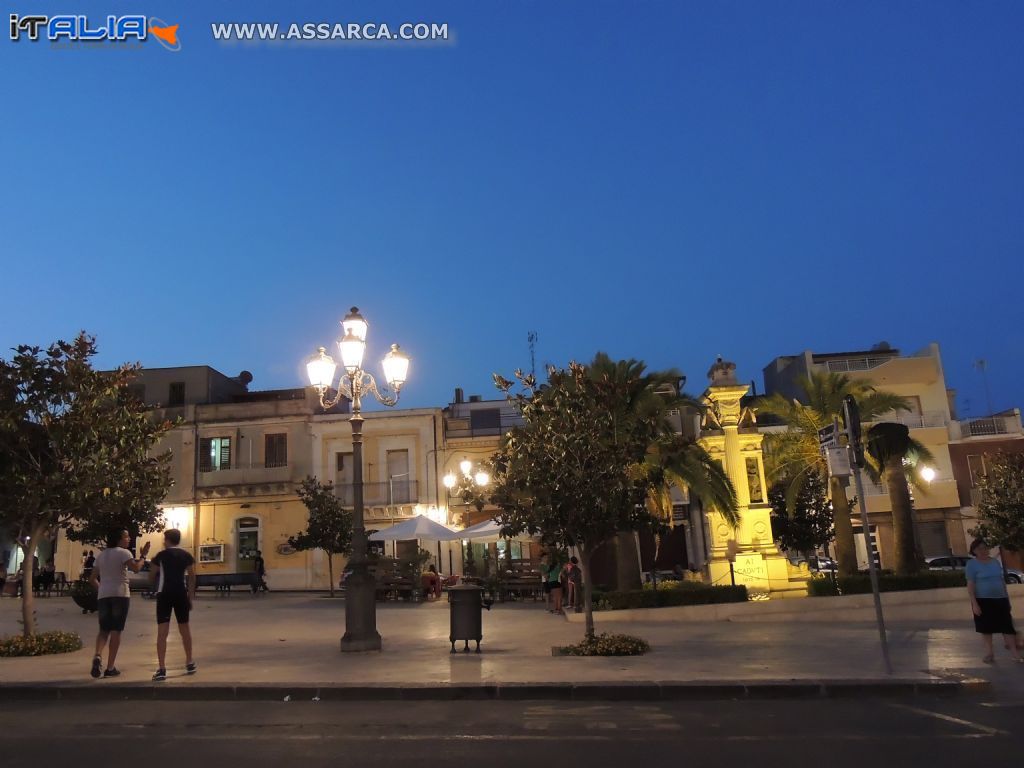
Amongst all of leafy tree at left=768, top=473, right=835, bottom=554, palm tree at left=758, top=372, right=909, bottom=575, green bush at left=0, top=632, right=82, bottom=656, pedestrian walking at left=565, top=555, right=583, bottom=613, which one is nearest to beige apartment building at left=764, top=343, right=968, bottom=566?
leafy tree at left=768, top=473, right=835, bottom=554

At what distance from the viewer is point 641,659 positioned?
1073 centimetres

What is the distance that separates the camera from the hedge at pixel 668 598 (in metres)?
18.1

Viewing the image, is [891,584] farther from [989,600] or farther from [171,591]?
[171,591]

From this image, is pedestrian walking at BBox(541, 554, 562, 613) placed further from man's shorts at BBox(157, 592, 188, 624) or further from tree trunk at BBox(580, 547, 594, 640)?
man's shorts at BBox(157, 592, 188, 624)

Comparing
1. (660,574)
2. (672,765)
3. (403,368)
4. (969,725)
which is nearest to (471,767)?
(672,765)

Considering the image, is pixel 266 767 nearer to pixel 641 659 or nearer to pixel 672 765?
pixel 672 765

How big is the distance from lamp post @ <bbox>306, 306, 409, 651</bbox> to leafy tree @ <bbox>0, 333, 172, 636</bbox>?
2.94m

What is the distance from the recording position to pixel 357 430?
12703mm

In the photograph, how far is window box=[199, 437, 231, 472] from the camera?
38.6 metres

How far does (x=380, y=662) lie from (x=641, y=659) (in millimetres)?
3370

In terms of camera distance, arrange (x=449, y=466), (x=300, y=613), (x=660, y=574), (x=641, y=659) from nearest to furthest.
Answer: (x=641, y=659) < (x=300, y=613) < (x=660, y=574) < (x=449, y=466)

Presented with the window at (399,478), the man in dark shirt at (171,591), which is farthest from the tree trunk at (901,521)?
the window at (399,478)

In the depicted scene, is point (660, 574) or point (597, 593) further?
point (660, 574)

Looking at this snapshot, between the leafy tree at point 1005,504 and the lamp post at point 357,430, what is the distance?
1636cm
